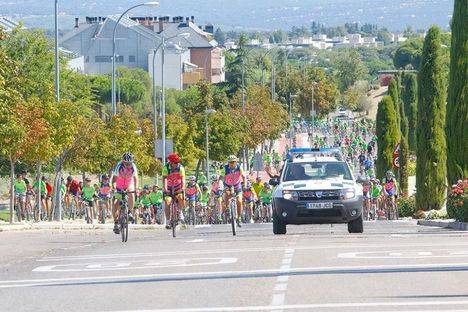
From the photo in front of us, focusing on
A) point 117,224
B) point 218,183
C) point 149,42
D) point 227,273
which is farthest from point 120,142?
point 149,42

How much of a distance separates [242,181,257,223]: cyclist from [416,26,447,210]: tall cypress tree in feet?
25.8

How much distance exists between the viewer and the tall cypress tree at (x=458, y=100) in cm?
4172

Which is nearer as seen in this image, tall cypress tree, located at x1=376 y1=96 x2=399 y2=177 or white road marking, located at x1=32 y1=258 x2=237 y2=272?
white road marking, located at x1=32 y1=258 x2=237 y2=272

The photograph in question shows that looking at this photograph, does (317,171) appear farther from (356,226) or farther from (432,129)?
(432,129)

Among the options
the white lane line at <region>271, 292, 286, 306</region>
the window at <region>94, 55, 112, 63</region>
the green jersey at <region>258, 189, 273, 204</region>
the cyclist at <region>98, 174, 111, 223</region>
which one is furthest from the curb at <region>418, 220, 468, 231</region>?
the window at <region>94, 55, 112, 63</region>

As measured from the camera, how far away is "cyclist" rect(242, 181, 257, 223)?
4609 centimetres

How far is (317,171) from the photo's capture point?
3094 centimetres

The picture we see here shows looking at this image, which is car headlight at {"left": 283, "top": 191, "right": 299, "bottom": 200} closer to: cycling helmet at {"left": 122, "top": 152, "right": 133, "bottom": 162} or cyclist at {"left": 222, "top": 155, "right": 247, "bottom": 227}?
cyclist at {"left": 222, "top": 155, "right": 247, "bottom": 227}

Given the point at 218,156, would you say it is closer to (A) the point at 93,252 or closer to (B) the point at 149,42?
(A) the point at 93,252

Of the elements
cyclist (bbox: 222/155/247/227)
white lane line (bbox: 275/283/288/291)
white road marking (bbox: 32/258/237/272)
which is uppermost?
cyclist (bbox: 222/155/247/227)

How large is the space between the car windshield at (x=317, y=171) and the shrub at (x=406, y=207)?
25.9 meters

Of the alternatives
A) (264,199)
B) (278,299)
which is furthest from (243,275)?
(264,199)

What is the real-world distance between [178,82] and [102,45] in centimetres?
1054

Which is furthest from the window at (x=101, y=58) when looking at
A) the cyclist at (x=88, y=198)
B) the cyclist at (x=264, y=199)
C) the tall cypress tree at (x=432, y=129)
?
the cyclist at (x=264, y=199)
